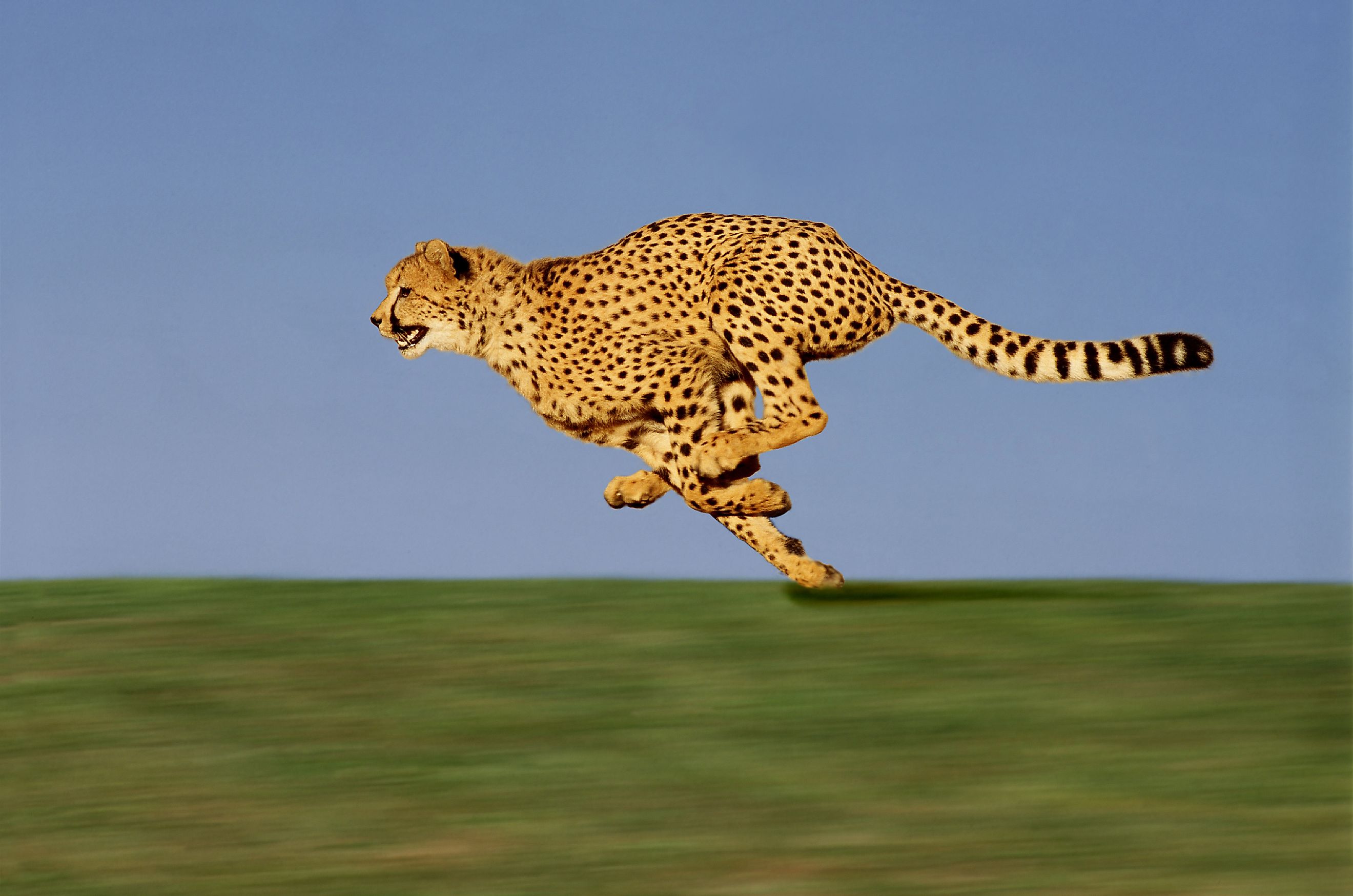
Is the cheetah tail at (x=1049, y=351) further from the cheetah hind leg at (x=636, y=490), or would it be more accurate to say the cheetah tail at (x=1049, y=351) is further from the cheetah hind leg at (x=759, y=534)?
the cheetah hind leg at (x=636, y=490)

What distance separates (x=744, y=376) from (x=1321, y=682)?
234 centimetres

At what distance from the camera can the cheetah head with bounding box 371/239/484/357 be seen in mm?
6395

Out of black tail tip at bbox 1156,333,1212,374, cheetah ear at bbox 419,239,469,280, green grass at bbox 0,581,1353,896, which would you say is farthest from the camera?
cheetah ear at bbox 419,239,469,280

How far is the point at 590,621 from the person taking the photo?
20.4ft

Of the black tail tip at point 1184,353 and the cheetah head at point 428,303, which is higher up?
the cheetah head at point 428,303

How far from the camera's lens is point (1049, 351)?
20.4 ft

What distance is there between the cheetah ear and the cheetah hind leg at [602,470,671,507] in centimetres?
106

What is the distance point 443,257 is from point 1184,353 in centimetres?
292

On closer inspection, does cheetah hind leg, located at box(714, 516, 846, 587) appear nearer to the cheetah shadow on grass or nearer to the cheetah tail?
the cheetah shadow on grass

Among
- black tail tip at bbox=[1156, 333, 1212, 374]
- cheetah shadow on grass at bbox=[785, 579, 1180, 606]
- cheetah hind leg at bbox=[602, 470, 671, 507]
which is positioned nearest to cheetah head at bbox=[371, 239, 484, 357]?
cheetah hind leg at bbox=[602, 470, 671, 507]

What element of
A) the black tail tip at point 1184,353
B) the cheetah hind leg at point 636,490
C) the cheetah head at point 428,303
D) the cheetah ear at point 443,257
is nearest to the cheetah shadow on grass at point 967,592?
the cheetah hind leg at point 636,490

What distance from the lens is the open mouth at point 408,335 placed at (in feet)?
21.0

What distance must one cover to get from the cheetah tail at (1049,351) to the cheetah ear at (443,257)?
1.81 m

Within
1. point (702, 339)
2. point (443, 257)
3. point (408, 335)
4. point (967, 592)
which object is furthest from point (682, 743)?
point (443, 257)
